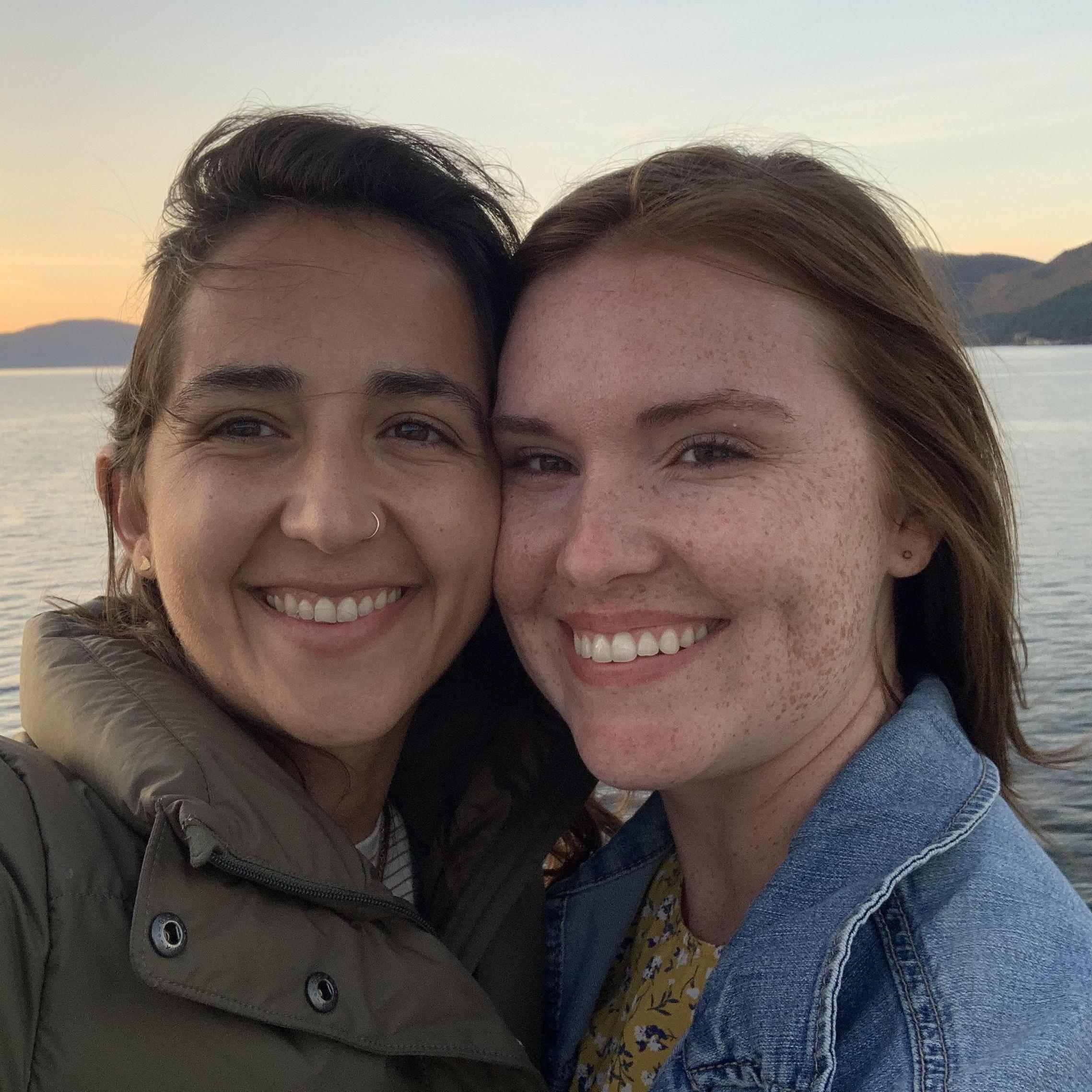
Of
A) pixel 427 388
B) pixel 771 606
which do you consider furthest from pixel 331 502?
pixel 771 606

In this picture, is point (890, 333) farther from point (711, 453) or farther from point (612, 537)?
point (612, 537)

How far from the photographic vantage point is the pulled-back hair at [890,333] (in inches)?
93.7

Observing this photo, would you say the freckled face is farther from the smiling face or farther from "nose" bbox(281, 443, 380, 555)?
"nose" bbox(281, 443, 380, 555)

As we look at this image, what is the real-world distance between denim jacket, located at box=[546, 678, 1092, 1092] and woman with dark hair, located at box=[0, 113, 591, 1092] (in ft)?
2.06

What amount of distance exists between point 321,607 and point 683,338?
39.6 inches

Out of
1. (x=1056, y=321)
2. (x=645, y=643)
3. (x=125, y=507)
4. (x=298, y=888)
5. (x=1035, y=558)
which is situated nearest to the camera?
(x=298, y=888)

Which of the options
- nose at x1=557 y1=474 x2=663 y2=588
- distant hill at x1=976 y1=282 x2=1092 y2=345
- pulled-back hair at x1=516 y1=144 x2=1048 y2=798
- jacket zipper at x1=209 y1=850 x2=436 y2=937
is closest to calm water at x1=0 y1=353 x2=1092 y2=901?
pulled-back hair at x1=516 y1=144 x2=1048 y2=798

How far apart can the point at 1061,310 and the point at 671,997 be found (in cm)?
12136

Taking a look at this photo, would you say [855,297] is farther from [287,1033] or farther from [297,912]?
[287,1033]

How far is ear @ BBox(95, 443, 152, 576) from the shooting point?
281cm

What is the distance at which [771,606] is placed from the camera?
230 centimetres

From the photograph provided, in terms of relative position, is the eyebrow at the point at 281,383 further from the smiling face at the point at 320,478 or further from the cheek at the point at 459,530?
the cheek at the point at 459,530

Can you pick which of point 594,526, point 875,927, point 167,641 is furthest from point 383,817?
point 875,927

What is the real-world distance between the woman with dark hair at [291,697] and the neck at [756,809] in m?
0.48
